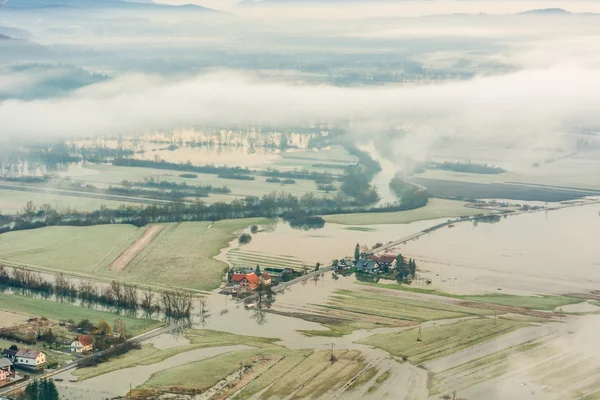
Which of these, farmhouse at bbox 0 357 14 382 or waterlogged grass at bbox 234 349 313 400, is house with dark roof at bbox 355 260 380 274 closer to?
waterlogged grass at bbox 234 349 313 400

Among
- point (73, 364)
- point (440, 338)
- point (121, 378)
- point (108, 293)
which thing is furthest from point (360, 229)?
point (121, 378)

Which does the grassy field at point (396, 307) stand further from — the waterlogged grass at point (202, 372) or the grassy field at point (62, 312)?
the grassy field at point (62, 312)

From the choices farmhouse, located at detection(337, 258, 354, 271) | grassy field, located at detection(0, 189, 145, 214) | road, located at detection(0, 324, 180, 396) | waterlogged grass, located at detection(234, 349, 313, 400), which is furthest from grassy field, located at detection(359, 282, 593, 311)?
grassy field, located at detection(0, 189, 145, 214)

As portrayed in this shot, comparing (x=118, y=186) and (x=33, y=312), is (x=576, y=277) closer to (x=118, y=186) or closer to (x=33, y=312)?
(x=33, y=312)

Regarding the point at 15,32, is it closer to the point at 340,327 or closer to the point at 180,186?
the point at 180,186

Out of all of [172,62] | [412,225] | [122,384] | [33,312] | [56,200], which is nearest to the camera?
[122,384]

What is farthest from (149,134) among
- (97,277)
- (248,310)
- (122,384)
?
(122,384)

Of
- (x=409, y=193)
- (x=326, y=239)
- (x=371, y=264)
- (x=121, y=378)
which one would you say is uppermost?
(x=409, y=193)
